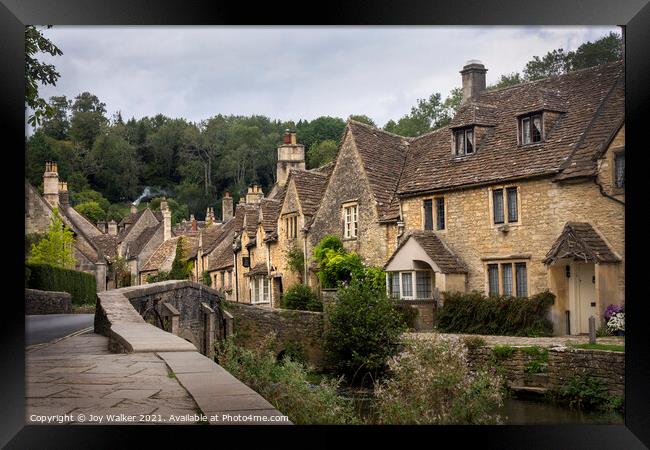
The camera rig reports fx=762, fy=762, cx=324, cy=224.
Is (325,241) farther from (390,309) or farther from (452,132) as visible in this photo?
(452,132)

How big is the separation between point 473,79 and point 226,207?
329cm

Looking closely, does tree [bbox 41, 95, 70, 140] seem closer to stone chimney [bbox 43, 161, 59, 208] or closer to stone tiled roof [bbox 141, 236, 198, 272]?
stone chimney [bbox 43, 161, 59, 208]

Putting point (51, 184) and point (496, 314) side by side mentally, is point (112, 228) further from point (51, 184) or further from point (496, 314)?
point (496, 314)

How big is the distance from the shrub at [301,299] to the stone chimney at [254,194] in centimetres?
192

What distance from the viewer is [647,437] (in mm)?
5898

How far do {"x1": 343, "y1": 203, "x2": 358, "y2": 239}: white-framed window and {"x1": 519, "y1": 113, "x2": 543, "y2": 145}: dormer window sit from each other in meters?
2.50

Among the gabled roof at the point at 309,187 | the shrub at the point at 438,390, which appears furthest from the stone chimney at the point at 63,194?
the shrub at the point at 438,390

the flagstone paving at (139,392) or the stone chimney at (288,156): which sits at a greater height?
the stone chimney at (288,156)

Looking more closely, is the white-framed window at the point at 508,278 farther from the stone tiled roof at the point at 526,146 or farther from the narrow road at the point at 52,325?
the narrow road at the point at 52,325

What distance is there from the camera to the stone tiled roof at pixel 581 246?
750 centimetres

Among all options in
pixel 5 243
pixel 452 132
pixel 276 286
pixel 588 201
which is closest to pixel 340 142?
pixel 452 132

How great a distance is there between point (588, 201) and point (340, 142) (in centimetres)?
325

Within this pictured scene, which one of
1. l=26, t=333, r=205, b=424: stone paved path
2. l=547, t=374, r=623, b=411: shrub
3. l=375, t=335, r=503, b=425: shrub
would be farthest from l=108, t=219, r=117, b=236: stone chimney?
l=547, t=374, r=623, b=411: shrub

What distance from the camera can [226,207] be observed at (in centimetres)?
929
